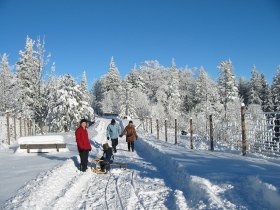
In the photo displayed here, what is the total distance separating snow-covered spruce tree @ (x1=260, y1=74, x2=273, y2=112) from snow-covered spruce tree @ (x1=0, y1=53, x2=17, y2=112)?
5071cm

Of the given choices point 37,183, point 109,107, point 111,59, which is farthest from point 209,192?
point 111,59

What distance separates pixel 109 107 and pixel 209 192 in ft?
289

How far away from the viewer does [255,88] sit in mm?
76625

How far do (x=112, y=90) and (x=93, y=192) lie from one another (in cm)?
8965

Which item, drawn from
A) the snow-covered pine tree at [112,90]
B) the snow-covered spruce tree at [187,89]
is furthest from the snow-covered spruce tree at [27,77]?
the snow-covered spruce tree at [187,89]

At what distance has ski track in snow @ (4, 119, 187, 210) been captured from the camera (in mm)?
6547

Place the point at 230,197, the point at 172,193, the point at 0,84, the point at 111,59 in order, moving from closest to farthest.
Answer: the point at 230,197 → the point at 172,193 → the point at 0,84 → the point at 111,59

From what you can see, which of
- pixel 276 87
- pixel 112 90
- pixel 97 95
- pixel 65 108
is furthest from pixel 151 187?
pixel 97 95

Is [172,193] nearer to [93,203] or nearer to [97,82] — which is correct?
[93,203]

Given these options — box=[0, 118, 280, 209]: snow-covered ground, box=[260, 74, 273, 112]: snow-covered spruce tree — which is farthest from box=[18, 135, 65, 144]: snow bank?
box=[260, 74, 273, 112]: snow-covered spruce tree

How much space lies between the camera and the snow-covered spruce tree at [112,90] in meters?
93.3

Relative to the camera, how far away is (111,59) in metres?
102

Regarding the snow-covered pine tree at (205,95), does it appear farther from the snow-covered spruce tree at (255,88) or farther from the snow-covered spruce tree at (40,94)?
the snow-covered spruce tree at (40,94)

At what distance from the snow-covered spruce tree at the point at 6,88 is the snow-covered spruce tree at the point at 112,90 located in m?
40.1
